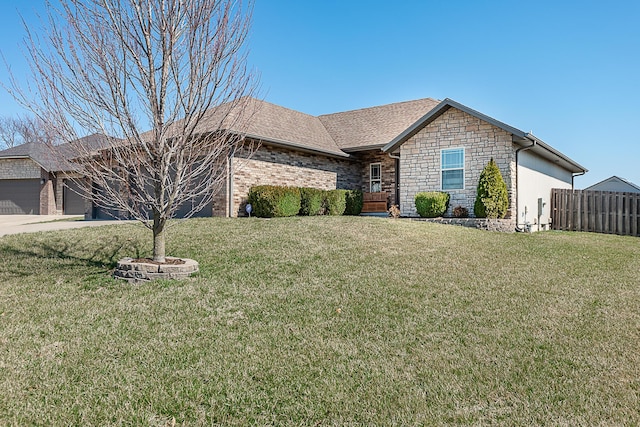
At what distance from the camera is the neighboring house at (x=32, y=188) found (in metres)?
23.2

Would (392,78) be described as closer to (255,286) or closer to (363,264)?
(363,264)

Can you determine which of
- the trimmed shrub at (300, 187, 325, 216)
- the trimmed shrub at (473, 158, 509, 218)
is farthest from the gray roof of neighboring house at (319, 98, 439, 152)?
the trimmed shrub at (473, 158, 509, 218)

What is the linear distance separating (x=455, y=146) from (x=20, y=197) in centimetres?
2478

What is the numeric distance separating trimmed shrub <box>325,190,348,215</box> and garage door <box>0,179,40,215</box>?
718 inches

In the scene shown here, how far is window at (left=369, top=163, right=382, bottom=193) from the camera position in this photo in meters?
19.8

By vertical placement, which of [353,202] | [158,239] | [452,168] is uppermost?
[452,168]

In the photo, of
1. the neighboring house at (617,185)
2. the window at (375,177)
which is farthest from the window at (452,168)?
the neighboring house at (617,185)

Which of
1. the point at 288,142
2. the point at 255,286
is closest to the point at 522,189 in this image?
the point at 288,142

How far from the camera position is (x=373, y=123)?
821 inches

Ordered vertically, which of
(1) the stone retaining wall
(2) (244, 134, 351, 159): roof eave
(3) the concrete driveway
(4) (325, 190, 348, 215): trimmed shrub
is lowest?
(3) the concrete driveway

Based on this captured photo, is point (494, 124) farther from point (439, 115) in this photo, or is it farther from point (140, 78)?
point (140, 78)

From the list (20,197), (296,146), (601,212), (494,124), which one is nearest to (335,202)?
(296,146)

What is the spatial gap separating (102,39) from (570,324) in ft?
25.1

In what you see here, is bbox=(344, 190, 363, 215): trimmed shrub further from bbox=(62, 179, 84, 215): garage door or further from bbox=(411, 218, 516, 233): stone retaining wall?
bbox=(62, 179, 84, 215): garage door
